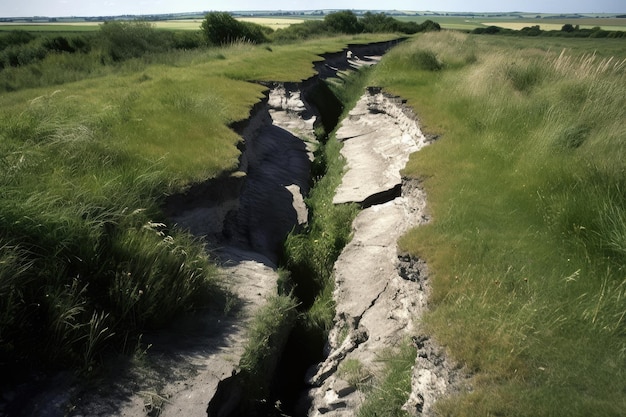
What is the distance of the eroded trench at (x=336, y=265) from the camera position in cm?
468

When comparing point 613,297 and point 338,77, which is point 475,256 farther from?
point 338,77

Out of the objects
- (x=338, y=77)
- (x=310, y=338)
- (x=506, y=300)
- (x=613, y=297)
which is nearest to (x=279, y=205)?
(x=310, y=338)

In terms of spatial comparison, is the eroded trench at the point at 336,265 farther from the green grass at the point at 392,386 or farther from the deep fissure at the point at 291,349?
the green grass at the point at 392,386

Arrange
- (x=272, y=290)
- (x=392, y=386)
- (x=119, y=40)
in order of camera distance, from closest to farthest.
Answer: (x=392, y=386), (x=272, y=290), (x=119, y=40)

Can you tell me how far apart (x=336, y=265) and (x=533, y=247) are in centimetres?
300

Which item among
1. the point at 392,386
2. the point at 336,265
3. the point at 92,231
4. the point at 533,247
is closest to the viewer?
the point at 392,386

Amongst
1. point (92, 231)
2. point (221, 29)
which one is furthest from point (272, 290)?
point (221, 29)

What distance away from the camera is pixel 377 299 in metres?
5.92

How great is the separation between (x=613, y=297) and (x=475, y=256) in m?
1.30

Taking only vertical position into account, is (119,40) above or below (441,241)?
above

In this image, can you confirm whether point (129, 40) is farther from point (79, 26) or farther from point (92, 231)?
point (79, 26)

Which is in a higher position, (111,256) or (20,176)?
(20,176)

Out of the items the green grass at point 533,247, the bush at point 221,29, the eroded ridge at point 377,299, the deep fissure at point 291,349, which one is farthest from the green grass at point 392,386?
the bush at point 221,29

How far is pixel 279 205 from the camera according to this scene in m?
9.16
